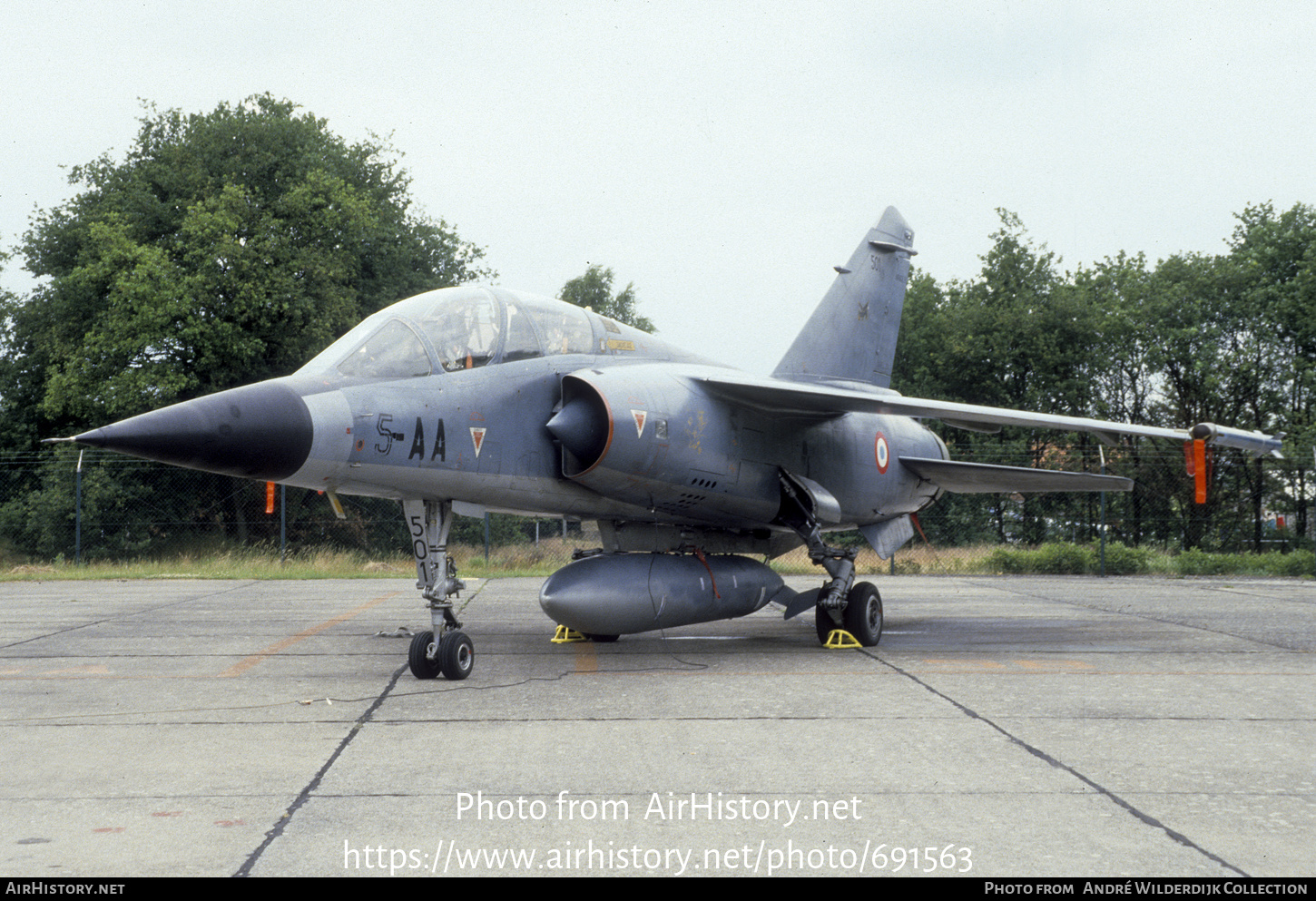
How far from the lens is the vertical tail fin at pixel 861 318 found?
12.3 m

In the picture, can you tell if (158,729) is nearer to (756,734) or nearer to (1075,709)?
(756,734)

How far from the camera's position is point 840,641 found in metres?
9.84

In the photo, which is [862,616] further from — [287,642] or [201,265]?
[201,265]

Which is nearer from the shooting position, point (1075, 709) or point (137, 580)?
point (1075, 709)

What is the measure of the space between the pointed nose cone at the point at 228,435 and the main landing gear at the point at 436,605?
4.33 ft

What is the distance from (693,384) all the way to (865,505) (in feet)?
9.42

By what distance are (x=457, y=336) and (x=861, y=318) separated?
618 cm

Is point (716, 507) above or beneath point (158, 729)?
above

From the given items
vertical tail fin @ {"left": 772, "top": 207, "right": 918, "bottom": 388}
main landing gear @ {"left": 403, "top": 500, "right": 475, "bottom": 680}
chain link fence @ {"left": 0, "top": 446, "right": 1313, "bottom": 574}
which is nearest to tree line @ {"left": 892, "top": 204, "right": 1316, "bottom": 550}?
chain link fence @ {"left": 0, "top": 446, "right": 1313, "bottom": 574}

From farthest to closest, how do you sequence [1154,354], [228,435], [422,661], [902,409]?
[1154,354], [902,409], [422,661], [228,435]

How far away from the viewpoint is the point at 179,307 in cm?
2636

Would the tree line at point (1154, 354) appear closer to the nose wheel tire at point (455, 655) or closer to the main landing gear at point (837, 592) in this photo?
the main landing gear at point (837, 592)


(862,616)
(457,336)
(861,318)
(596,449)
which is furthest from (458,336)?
(861,318)
